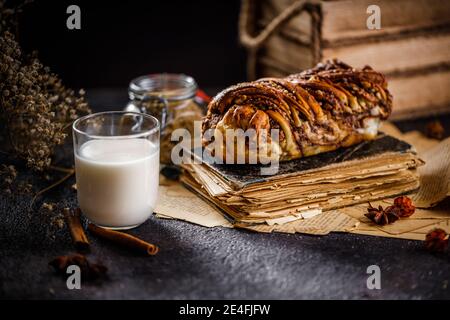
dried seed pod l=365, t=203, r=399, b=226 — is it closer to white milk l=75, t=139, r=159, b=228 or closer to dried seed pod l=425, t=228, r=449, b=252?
dried seed pod l=425, t=228, r=449, b=252

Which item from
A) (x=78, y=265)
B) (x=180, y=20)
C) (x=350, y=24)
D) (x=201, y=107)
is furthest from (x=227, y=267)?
(x=180, y=20)

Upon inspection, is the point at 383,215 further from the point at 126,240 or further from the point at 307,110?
the point at 126,240

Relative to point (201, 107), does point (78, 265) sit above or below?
below

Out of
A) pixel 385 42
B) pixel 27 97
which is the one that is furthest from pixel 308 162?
pixel 385 42

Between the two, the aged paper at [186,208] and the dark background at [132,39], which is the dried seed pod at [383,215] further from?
the dark background at [132,39]

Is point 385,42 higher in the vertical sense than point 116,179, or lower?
higher

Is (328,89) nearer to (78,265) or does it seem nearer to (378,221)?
(378,221)

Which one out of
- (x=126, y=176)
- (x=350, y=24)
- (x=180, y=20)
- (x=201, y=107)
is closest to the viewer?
(x=126, y=176)

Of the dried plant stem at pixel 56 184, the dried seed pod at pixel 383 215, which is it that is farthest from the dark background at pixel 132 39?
the dried seed pod at pixel 383 215
